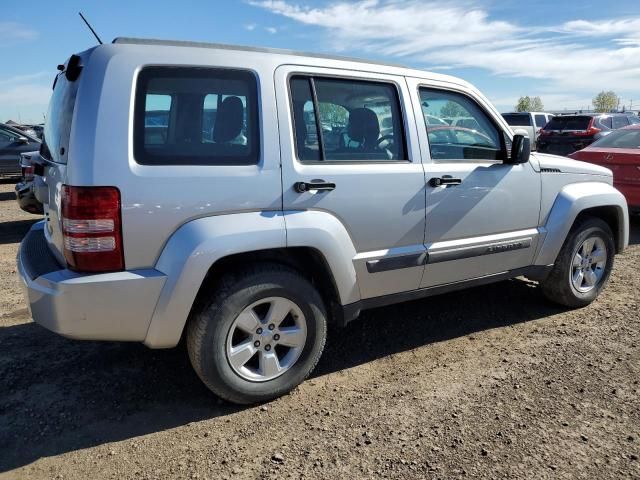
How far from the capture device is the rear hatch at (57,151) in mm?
2703

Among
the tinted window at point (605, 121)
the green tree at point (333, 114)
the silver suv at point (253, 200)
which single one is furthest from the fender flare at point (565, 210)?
the tinted window at point (605, 121)

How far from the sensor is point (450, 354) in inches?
146

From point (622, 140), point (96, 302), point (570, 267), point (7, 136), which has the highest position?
point (7, 136)

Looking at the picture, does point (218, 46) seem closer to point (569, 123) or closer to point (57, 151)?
point (57, 151)

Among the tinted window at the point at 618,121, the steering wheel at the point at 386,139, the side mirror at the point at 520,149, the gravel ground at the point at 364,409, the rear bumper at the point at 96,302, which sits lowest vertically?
the gravel ground at the point at 364,409

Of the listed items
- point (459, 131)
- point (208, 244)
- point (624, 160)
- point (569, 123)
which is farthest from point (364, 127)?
point (569, 123)

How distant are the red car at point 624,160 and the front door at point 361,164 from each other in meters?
5.21

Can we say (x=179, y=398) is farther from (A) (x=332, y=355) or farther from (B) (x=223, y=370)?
(A) (x=332, y=355)

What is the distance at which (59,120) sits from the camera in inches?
116

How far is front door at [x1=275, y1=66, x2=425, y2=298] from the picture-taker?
→ 9.77ft

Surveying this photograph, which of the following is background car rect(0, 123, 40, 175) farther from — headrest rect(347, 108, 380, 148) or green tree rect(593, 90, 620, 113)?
green tree rect(593, 90, 620, 113)

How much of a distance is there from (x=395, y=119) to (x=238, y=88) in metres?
1.11

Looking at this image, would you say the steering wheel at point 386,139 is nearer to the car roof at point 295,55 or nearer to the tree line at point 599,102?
the car roof at point 295,55

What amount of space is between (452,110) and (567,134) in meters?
13.3
